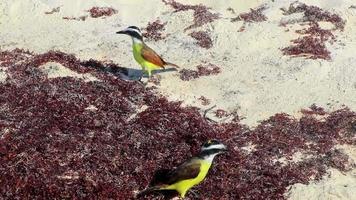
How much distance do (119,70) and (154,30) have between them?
9.87 ft

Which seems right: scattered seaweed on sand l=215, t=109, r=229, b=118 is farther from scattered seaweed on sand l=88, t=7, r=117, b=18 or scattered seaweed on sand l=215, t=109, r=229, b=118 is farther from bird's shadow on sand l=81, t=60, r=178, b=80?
scattered seaweed on sand l=88, t=7, r=117, b=18

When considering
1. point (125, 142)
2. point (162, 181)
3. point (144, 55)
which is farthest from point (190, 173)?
point (144, 55)

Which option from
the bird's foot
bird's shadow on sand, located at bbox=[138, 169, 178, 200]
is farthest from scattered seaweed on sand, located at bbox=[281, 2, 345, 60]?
the bird's foot

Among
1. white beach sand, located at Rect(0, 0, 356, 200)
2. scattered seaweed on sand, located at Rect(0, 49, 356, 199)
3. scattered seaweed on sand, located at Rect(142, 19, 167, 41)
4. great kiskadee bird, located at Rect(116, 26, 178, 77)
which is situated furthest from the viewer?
scattered seaweed on sand, located at Rect(142, 19, 167, 41)

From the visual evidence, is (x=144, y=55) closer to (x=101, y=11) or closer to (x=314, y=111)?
(x=314, y=111)

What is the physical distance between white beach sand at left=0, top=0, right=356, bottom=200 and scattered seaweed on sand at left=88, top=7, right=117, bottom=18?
21 cm

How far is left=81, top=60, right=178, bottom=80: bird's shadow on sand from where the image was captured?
1592 cm

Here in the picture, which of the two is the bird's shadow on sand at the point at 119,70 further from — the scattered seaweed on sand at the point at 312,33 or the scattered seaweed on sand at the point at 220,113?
the scattered seaweed on sand at the point at 312,33

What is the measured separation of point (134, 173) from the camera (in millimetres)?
11531

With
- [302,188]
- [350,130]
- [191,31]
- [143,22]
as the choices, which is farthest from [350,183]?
[143,22]

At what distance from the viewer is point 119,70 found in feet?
53.2

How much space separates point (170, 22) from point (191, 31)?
3.08ft

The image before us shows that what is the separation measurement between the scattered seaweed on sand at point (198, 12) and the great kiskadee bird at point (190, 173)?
8.52 meters

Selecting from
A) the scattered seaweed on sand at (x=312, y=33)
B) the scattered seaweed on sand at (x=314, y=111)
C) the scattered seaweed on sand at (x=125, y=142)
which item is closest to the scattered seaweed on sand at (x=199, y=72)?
the scattered seaweed on sand at (x=125, y=142)
